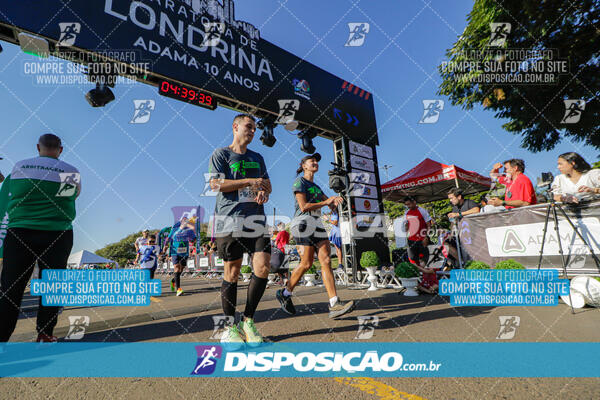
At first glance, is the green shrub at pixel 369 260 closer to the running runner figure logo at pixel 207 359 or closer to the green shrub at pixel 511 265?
the green shrub at pixel 511 265

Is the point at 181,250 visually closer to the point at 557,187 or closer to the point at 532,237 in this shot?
the point at 532,237

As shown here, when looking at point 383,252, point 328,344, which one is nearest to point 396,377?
point 328,344

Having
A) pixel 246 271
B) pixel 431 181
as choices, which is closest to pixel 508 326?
pixel 431 181

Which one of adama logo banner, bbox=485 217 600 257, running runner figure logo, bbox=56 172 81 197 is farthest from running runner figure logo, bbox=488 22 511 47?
running runner figure logo, bbox=56 172 81 197

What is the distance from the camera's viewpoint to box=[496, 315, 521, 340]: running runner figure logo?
7.55ft

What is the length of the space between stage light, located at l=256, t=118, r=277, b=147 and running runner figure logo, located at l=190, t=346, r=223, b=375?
6.11 m

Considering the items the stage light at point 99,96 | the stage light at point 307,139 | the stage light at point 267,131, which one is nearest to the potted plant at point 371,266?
the stage light at point 307,139

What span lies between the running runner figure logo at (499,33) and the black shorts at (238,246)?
870cm

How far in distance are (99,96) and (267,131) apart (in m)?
3.82

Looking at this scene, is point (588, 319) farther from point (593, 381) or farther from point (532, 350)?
point (593, 381)

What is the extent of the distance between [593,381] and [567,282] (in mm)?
Answer: 2397

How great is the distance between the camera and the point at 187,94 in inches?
242

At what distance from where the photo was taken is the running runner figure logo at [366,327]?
243cm

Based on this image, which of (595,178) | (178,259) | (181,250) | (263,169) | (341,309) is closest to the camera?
(263,169)
